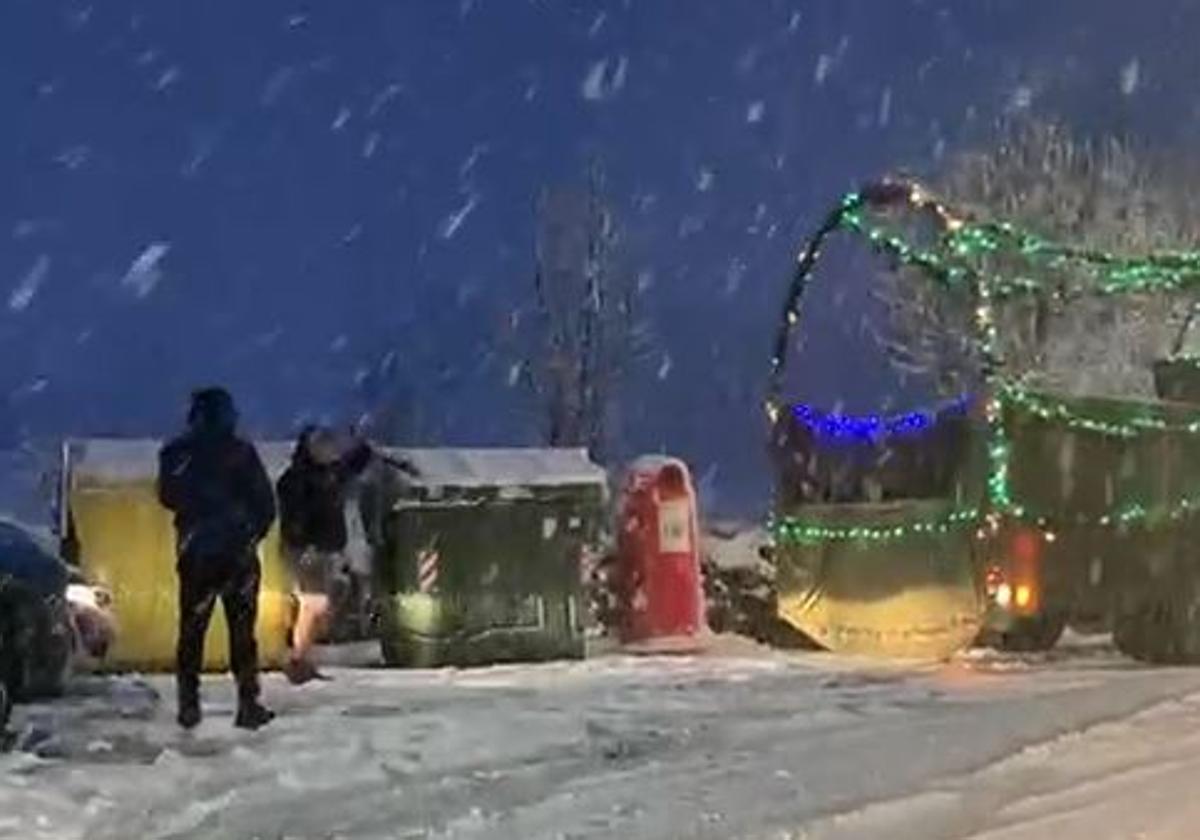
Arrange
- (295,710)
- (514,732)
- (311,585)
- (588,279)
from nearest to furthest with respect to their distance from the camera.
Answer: (514,732) → (295,710) → (311,585) → (588,279)

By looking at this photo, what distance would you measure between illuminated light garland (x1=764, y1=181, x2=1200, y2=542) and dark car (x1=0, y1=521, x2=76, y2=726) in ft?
23.0

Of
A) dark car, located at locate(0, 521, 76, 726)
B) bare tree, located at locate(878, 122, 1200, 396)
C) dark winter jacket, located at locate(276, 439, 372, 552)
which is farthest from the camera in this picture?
bare tree, located at locate(878, 122, 1200, 396)

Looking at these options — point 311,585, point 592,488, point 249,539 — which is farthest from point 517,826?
point 592,488

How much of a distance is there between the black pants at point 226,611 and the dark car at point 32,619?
4.32ft

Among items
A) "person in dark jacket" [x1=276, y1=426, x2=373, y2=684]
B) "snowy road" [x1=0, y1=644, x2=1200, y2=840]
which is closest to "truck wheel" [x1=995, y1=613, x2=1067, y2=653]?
"snowy road" [x1=0, y1=644, x2=1200, y2=840]

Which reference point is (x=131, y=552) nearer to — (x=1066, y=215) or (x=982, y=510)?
(x=982, y=510)

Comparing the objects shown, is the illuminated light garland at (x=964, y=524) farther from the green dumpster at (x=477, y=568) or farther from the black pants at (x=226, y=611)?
the black pants at (x=226, y=611)

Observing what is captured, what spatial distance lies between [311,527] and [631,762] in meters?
5.25

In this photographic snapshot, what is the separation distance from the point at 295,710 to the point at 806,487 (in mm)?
7001

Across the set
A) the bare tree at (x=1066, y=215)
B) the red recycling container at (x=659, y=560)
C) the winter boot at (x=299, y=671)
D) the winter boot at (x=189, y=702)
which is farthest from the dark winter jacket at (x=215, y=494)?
the bare tree at (x=1066, y=215)

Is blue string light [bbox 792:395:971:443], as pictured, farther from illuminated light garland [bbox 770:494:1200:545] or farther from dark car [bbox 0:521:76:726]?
dark car [bbox 0:521:76:726]

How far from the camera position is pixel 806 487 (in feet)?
67.8

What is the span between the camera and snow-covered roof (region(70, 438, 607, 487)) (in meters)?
21.6

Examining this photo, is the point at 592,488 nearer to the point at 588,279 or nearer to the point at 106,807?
the point at 106,807
